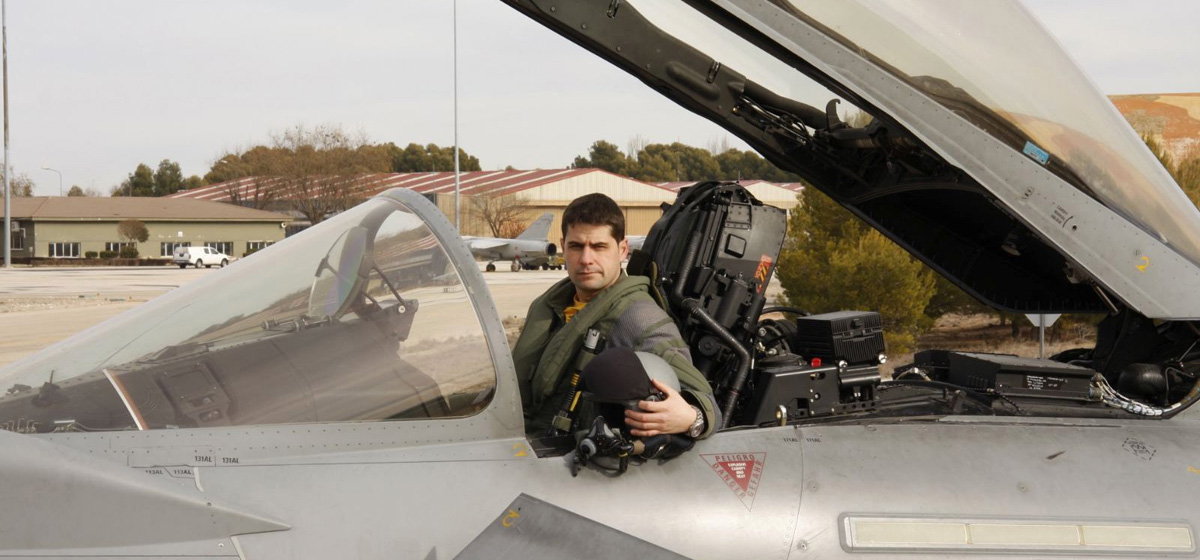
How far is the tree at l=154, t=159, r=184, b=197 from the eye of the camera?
92.1 m

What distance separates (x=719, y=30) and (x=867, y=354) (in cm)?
146

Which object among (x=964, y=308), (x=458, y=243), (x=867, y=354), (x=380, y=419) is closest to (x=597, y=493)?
(x=380, y=419)

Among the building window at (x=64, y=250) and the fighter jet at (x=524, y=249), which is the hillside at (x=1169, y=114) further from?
the building window at (x=64, y=250)

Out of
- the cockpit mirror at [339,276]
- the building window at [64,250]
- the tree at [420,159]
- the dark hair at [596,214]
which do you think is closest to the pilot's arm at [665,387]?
the dark hair at [596,214]

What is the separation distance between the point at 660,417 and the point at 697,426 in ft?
0.59

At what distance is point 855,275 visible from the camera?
46.0ft

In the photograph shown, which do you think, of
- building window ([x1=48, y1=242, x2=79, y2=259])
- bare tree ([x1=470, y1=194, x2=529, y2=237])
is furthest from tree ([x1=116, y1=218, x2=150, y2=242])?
bare tree ([x1=470, y1=194, x2=529, y2=237])

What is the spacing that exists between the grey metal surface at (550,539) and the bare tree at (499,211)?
55.6m

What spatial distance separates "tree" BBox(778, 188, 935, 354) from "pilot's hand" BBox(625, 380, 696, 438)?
11.9 meters

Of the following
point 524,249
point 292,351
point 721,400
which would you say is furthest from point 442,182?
point 292,351

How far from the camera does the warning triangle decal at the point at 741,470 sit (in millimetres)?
2607

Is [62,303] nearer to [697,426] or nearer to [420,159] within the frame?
[697,426]

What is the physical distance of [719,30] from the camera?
374 centimetres

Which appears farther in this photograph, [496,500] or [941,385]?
[941,385]
